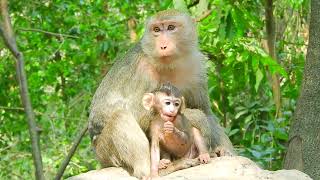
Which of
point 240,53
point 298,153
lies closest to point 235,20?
point 240,53

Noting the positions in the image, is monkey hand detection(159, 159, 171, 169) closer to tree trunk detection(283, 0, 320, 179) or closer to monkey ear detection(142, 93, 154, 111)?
monkey ear detection(142, 93, 154, 111)

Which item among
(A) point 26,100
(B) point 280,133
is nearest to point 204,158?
(B) point 280,133

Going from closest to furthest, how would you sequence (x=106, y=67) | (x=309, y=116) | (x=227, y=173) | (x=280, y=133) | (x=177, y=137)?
1. (x=227, y=173)
2. (x=177, y=137)
3. (x=309, y=116)
4. (x=280, y=133)
5. (x=106, y=67)

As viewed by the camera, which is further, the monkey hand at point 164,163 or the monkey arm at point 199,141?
the monkey arm at point 199,141

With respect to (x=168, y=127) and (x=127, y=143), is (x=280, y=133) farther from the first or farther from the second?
(x=127, y=143)

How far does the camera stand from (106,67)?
1013 cm

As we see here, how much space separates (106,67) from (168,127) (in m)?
5.76

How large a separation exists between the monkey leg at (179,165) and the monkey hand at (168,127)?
0.77ft

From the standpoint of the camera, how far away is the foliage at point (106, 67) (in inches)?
247

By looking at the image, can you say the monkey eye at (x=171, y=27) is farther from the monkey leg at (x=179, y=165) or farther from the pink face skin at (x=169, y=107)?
the monkey leg at (x=179, y=165)

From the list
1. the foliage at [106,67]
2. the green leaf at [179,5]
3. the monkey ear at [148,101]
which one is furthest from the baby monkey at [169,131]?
the foliage at [106,67]

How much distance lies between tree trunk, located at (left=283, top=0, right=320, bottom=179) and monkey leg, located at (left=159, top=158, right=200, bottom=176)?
2.76ft

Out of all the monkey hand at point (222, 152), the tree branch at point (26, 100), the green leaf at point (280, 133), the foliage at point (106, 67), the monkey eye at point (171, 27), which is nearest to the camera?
the tree branch at point (26, 100)

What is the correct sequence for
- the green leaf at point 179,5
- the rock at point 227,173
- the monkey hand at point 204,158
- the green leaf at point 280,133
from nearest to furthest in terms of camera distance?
the rock at point 227,173, the monkey hand at point 204,158, the green leaf at point 179,5, the green leaf at point 280,133
